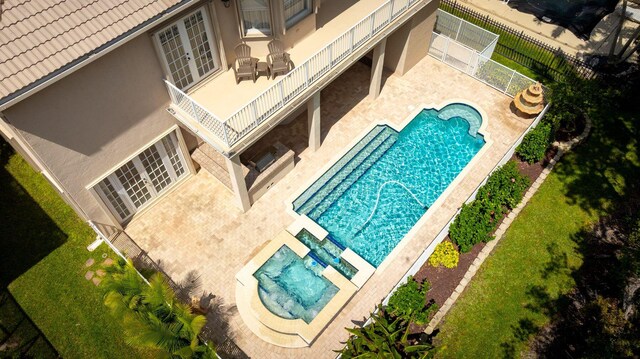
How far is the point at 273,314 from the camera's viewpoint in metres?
16.5

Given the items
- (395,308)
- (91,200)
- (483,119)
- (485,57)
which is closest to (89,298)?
(91,200)

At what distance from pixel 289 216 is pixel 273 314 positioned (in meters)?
4.50

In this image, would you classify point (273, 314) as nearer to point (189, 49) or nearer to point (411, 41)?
point (189, 49)

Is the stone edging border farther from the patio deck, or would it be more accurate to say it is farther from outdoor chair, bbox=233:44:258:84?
outdoor chair, bbox=233:44:258:84

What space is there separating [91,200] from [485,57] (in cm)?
2090

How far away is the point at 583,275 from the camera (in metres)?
18.4

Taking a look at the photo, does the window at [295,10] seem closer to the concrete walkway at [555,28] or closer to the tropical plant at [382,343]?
the tropical plant at [382,343]

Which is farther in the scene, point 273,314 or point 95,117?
point 273,314

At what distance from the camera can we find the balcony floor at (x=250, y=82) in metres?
16.8

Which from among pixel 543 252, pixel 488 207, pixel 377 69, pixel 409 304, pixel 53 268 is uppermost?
pixel 377 69

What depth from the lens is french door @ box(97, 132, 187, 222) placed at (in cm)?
1706

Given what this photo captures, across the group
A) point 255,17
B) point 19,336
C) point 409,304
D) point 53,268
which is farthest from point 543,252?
point 19,336

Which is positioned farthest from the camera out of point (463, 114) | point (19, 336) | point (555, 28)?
point (555, 28)

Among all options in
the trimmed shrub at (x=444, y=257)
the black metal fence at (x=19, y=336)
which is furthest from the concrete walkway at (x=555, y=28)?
the black metal fence at (x=19, y=336)
